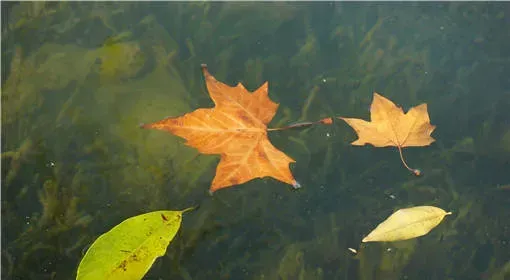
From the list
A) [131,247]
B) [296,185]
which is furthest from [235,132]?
[131,247]

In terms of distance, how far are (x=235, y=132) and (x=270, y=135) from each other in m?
0.06

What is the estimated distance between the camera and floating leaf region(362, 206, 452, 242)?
0.88 m

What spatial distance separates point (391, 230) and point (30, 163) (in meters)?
0.59

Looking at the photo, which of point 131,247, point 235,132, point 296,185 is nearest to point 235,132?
point 235,132

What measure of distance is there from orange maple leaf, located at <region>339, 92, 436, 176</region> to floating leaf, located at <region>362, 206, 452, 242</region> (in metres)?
0.10

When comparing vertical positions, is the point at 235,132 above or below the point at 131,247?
above

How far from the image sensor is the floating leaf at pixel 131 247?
822 mm

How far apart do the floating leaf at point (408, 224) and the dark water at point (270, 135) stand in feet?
0.04

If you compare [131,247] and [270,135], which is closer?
[131,247]

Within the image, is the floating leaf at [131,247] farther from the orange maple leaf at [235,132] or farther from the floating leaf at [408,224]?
the floating leaf at [408,224]

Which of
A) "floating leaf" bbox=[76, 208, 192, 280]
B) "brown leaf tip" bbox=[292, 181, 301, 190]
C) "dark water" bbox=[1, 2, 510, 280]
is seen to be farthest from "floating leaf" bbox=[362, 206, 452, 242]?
"floating leaf" bbox=[76, 208, 192, 280]

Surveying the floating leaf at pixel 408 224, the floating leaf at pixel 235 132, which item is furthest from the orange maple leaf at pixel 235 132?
the floating leaf at pixel 408 224

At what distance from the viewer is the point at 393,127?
0.97m

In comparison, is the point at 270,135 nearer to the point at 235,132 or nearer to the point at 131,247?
the point at 235,132
